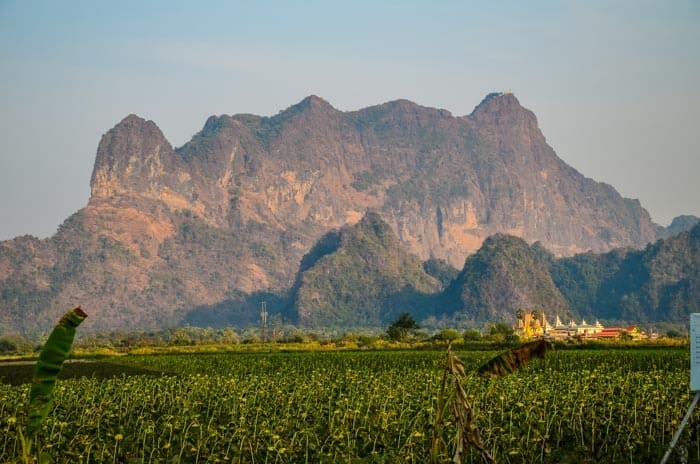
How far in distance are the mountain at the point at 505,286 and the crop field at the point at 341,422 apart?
163249 mm

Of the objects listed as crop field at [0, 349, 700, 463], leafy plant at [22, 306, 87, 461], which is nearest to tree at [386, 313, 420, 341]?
crop field at [0, 349, 700, 463]

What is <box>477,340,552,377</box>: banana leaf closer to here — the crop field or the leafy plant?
the crop field

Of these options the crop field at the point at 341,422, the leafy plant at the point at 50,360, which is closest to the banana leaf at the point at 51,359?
the leafy plant at the point at 50,360

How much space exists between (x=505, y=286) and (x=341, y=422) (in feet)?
566

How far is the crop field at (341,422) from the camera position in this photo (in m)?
11.9

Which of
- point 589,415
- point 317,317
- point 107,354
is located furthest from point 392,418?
point 317,317

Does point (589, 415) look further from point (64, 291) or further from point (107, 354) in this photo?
point (64, 291)

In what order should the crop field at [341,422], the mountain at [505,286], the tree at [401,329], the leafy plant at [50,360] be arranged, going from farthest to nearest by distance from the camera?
1. the mountain at [505,286]
2. the tree at [401,329]
3. the crop field at [341,422]
4. the leafy plant at [50,360]

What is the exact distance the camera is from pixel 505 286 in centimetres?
18350

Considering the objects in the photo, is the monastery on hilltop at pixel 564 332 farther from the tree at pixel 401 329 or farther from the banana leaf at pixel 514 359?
the banana leaf at pixel 514 359

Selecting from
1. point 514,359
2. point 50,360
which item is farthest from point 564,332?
point 50,360

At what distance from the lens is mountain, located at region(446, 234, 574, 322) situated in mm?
183025

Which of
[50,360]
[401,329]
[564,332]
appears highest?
[564,332]

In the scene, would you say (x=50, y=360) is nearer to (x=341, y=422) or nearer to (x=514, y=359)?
(x=514, y=359)
